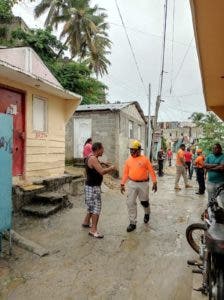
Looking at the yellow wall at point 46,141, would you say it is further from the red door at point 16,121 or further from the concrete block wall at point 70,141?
the concrete block wall at point 70,141

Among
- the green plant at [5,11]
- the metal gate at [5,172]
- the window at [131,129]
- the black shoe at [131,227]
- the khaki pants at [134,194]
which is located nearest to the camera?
the metal gate at [5,172]

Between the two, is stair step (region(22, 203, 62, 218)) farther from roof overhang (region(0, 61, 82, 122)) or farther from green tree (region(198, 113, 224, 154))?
green tree (region(198, 113, 224, 154))

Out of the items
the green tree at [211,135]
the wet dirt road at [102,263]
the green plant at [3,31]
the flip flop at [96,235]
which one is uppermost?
the green plant at [3,31]

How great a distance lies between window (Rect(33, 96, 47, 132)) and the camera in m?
10.5

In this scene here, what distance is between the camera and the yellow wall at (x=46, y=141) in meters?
10.1

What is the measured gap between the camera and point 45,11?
29.6 metres

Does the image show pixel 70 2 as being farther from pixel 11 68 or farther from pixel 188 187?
pixel 11 68

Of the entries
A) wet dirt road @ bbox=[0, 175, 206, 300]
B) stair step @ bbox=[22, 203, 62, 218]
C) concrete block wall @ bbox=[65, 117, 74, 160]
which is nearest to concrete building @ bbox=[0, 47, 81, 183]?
stair step @ bbox=[22, 203, 62, 218]

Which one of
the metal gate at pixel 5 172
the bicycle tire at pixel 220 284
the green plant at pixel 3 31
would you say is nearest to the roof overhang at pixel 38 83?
the metal gate at pixel 5 172

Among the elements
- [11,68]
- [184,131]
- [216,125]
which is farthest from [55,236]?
[184,131]

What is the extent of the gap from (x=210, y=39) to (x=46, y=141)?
7.16 meters

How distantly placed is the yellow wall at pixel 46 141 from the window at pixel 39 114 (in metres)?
0.16

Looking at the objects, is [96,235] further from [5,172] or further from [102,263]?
[5,172]

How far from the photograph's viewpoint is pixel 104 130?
18.7m
